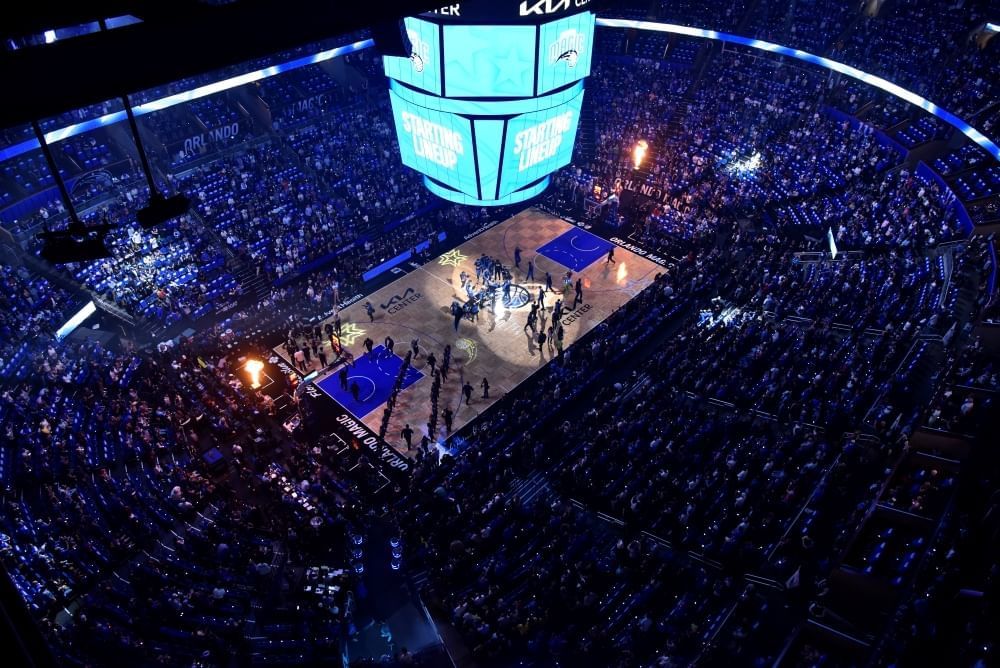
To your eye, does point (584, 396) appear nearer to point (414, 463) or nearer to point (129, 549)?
point (414, 463)

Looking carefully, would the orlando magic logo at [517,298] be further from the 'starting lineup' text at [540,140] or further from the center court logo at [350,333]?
the center court logo at [350,333]

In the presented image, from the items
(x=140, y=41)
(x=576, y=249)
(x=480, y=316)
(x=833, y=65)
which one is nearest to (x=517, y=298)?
(x=480, y=316)

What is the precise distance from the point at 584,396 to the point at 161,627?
14.4 m

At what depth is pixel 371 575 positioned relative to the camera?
717 inches

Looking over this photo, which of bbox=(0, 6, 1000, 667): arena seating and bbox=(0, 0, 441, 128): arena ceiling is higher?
bbox=(0, 6, 1000, 667): arena seating

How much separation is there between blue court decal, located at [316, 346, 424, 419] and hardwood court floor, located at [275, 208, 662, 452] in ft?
0.22

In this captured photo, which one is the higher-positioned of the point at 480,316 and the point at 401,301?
the point at 480,316

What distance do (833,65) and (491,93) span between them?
20.2 metres

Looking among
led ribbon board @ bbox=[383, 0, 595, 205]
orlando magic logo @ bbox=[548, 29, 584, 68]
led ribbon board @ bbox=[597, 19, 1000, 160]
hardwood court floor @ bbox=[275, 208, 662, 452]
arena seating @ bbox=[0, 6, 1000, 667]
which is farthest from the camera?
led ribbon board @ bbox=[597, 19, 1000, 160]

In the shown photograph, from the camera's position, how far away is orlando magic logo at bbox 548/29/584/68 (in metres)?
22.7

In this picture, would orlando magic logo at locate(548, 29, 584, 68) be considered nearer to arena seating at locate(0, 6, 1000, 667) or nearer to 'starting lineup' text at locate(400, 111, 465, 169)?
'starting lineup' text at locate(400, 111, 465, 169)

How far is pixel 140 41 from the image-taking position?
18.9 feet

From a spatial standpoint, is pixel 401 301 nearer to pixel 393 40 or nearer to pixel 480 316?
pixel 480 316

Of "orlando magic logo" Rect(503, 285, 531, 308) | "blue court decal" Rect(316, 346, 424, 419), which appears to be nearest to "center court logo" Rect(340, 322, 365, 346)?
"blue court decal" Rect(316, 346, 424, 419)
